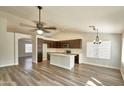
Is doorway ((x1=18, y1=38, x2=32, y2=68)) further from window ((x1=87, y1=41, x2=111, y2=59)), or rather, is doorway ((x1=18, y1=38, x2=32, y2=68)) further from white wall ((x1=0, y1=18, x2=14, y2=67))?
window ((x1=87, y1=41, x2=111, y2=59))

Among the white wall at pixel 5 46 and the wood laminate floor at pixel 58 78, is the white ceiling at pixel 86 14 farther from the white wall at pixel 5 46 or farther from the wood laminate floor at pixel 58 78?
the wood laminate floor at pixel 58 78

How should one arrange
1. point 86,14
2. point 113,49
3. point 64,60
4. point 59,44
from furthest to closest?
point 59,44, point 113,49, point 64,60, point 86,14

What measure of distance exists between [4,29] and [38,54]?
3333 millimetres

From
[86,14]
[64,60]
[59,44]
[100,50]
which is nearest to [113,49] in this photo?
[100,50]

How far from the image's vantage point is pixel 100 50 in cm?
750

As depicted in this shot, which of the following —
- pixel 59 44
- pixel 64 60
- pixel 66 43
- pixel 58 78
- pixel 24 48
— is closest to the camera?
pixel 58 78

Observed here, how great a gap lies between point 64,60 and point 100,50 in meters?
2.92

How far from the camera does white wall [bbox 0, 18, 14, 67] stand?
6.24 metres

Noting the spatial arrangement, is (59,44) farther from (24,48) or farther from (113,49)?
(113,49)

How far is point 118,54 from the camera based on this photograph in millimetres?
6586

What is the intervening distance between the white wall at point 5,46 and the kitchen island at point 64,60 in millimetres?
3025

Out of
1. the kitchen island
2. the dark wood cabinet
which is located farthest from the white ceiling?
the dark wood cabinet

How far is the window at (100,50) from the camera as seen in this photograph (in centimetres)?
707
